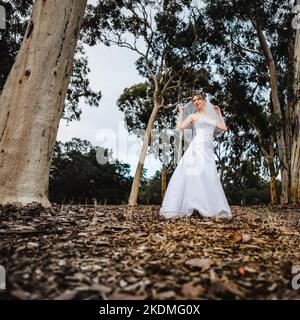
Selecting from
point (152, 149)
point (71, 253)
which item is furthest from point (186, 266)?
point (152, 149)

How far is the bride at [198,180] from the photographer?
16.4 ft

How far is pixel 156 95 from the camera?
16219 millimetres

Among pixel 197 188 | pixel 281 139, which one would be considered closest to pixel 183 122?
pixel 197 188

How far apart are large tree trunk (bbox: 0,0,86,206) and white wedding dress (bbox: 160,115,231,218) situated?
171cm

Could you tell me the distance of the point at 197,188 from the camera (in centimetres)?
507

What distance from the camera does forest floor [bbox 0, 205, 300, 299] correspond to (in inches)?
67.4

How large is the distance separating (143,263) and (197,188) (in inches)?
119

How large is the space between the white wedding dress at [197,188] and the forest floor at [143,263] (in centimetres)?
169

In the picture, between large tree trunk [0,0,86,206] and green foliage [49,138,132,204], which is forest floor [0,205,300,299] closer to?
large tree trunk [0,0,86,206]

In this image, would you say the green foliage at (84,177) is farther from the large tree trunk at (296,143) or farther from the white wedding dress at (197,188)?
the white wedding dress at (197,188)

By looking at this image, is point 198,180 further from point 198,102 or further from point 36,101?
point 36,101

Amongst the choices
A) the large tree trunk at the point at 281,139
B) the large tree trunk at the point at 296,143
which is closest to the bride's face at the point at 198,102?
the large tree trunk at the point at 296,143
